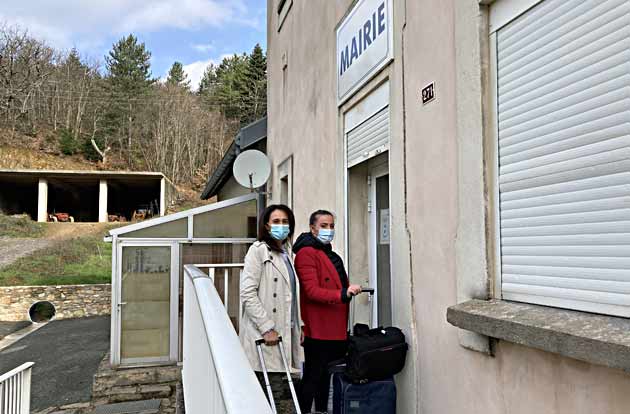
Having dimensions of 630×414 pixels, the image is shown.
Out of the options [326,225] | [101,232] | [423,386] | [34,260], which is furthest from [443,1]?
[101,232]

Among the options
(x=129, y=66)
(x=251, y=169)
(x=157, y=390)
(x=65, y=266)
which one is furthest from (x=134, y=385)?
(x=129, y=66)

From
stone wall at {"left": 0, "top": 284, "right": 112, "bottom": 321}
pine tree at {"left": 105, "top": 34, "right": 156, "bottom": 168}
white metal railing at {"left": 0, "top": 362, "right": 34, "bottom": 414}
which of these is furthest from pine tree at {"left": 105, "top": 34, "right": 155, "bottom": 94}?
white metal railing at {"left": 0, "top": 362, "right": 34, "bottom": 414}

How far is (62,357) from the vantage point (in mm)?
12672

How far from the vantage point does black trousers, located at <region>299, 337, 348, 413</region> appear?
3.37 m

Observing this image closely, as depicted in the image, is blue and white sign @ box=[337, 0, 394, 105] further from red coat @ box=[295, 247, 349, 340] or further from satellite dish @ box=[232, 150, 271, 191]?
satellite dish @ box=[232, 150, 271, 191]

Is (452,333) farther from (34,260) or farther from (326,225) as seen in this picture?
(34,260)

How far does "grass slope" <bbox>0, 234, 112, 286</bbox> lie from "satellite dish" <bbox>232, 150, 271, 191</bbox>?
547 inches

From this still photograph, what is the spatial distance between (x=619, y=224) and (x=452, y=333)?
3.98 feet

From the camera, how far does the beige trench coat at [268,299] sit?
11.0 feet

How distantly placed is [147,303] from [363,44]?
6635mm

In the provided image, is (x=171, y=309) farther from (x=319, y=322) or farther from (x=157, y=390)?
(x=319, y=322)

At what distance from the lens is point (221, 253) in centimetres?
934

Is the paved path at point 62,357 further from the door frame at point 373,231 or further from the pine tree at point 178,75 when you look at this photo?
the pine tree at point 178,75

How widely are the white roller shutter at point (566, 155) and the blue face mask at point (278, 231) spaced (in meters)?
1.66
